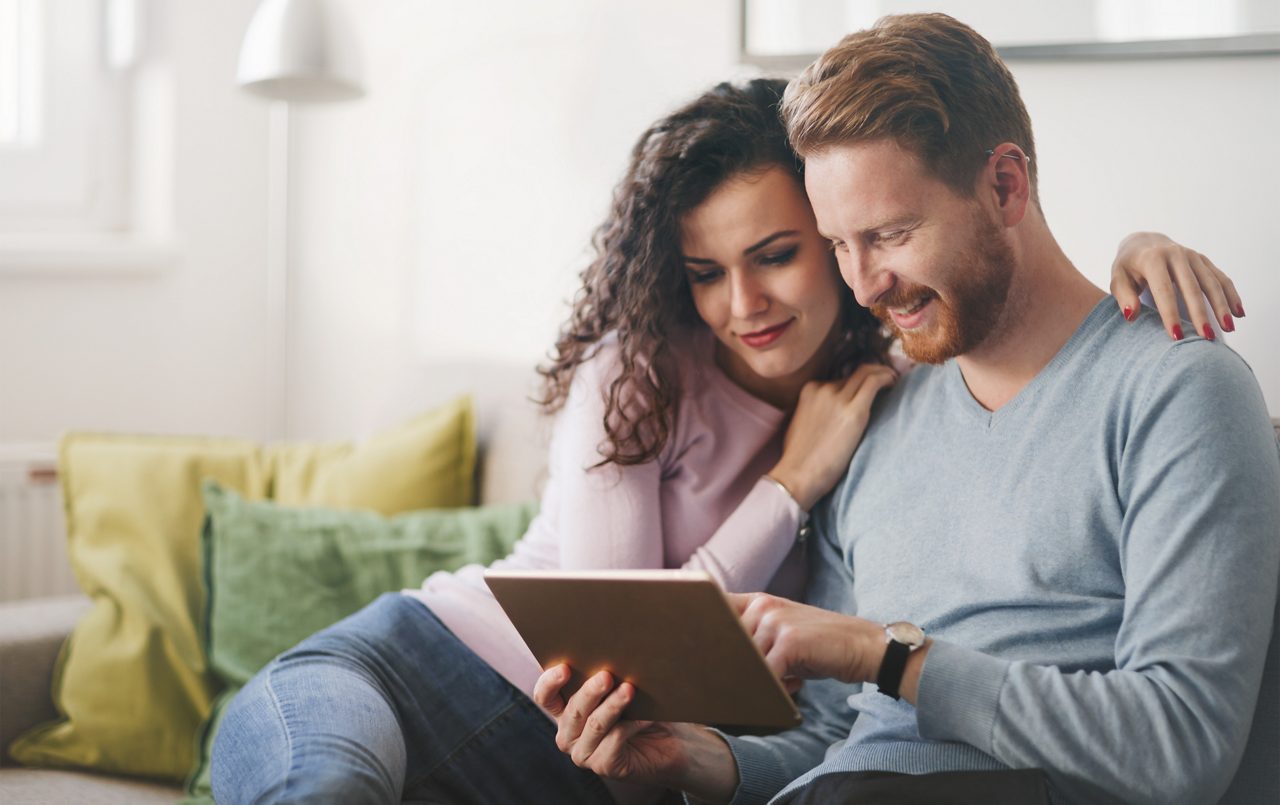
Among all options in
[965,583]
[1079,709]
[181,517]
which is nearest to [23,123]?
[181,517]

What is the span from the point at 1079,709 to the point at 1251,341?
59 centimetres

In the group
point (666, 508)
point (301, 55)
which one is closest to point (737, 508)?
point (666, 508)

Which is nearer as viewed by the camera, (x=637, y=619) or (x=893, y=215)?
(x=637, y=619)

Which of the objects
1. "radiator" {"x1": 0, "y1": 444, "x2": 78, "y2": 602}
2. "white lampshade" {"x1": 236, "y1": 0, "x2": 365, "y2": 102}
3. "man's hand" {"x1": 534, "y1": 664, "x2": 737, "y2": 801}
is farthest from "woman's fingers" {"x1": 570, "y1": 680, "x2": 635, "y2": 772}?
"radiator" {"x1": 0, "y1": 444, "x2": 78, "y2": 602}

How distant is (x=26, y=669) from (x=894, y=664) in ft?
4.45

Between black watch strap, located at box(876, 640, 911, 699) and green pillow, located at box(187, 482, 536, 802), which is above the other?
black watch strap, located at box(876, 640, 911, 699)

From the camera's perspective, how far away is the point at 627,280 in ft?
4.71

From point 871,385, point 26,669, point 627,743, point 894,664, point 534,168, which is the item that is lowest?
point 26,669

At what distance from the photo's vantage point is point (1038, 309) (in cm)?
117

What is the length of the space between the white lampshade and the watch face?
1.61 m

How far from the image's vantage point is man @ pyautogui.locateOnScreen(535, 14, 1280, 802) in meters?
0.96

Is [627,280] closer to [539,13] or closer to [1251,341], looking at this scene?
[1251,341]

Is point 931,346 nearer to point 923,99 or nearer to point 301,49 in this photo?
point 923,99

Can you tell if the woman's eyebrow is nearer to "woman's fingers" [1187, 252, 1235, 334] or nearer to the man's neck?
the man's neck
